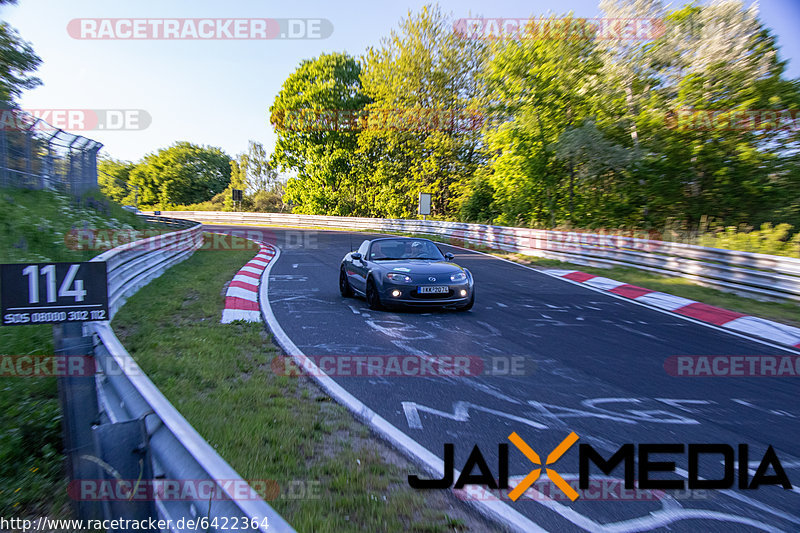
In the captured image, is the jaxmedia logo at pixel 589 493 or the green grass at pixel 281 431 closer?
the green grass at pixel 281 431

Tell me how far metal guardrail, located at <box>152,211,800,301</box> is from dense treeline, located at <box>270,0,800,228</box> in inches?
213

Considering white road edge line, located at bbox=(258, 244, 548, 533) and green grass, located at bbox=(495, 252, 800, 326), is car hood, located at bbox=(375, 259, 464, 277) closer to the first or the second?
white road edge line, located at bbox=(258, 244, 548, 533)

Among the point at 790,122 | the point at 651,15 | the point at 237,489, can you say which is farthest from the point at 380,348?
the point at 651,15

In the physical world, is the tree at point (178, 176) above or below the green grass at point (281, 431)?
above

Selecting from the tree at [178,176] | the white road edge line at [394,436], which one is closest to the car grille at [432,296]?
the white road edge line at [394,436]

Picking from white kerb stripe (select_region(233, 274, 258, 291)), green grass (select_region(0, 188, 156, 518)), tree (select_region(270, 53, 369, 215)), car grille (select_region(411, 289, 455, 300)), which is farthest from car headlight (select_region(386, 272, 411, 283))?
tree (select_region(270, 53, 369, 215))

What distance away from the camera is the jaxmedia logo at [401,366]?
4988mm

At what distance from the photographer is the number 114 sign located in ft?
7.89

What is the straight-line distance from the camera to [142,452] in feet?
6.58

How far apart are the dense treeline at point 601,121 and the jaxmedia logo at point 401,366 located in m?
16.1

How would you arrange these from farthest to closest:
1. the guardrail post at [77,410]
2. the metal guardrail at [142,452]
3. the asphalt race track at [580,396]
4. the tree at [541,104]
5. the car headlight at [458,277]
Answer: the tree at [541,104], the car headlight at [458,277], the asphalt race track at [580,396], the guardrail post at [77,410], the metal guardrail at [142,452]

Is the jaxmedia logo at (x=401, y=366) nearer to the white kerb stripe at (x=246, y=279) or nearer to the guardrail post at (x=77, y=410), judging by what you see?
the guardrail post at (x=77, y=410)

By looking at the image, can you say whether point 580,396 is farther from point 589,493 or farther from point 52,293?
point 52,293

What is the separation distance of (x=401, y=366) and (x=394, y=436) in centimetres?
175
